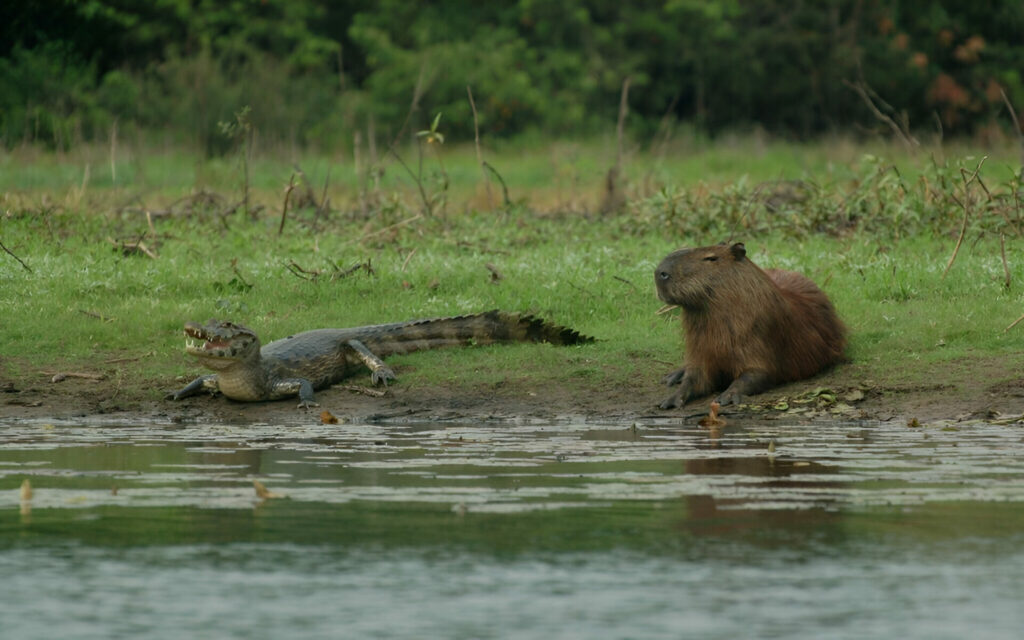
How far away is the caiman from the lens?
33.0ft

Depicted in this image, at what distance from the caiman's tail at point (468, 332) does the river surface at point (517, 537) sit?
262 cm

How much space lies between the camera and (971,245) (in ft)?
46.5

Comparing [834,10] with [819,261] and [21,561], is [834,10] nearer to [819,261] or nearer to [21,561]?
[819,261]

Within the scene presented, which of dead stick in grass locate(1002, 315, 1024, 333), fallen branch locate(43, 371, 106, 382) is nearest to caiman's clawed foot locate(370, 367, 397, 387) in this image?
fallen branch locate(43, 371, 106, 382)

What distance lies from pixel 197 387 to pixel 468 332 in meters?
1.97

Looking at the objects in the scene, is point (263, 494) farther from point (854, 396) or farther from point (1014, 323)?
point (1014, 323)

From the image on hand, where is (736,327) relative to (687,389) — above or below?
above

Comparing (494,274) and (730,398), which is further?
(494,274)

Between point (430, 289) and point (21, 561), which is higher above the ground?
point (21, 561)

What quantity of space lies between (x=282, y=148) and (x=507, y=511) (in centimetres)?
1960

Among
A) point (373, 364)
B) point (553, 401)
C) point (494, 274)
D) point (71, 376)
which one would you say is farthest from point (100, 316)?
point (553, 401)

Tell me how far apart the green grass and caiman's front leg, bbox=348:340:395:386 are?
210 millimetres

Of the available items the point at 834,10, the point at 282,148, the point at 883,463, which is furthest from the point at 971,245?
the point at 834,10

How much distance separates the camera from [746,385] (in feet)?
32.9
